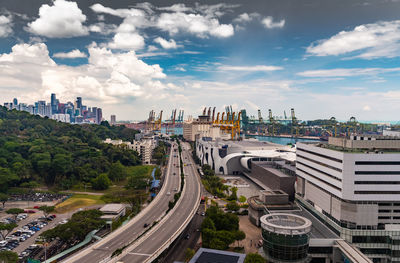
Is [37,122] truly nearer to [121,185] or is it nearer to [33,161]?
[33,161]

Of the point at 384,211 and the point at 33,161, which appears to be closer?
the point at 384,211

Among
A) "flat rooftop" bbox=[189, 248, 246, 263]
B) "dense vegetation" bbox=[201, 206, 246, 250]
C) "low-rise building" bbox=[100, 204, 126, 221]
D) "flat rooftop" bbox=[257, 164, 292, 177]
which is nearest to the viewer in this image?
"flat rooftop" bbox=[189, 248, 246, 263]

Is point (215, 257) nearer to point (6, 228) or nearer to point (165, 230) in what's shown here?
point (165, 230)

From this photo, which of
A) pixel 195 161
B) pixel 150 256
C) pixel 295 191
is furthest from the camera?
pixel 195 161

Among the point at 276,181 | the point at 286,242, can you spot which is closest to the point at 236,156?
the point at 276,181

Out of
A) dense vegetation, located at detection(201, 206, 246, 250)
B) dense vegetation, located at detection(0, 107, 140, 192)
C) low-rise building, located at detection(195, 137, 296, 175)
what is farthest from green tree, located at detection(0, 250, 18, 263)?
low-rise building, located at detection(195, 137, 296, 175)

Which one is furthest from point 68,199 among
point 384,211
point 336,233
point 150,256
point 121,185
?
point 384,211

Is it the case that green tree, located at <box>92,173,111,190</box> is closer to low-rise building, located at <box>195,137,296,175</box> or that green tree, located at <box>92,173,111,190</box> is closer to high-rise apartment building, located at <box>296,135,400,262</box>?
low-rise building, located at <box>195,137,296,175</box>
